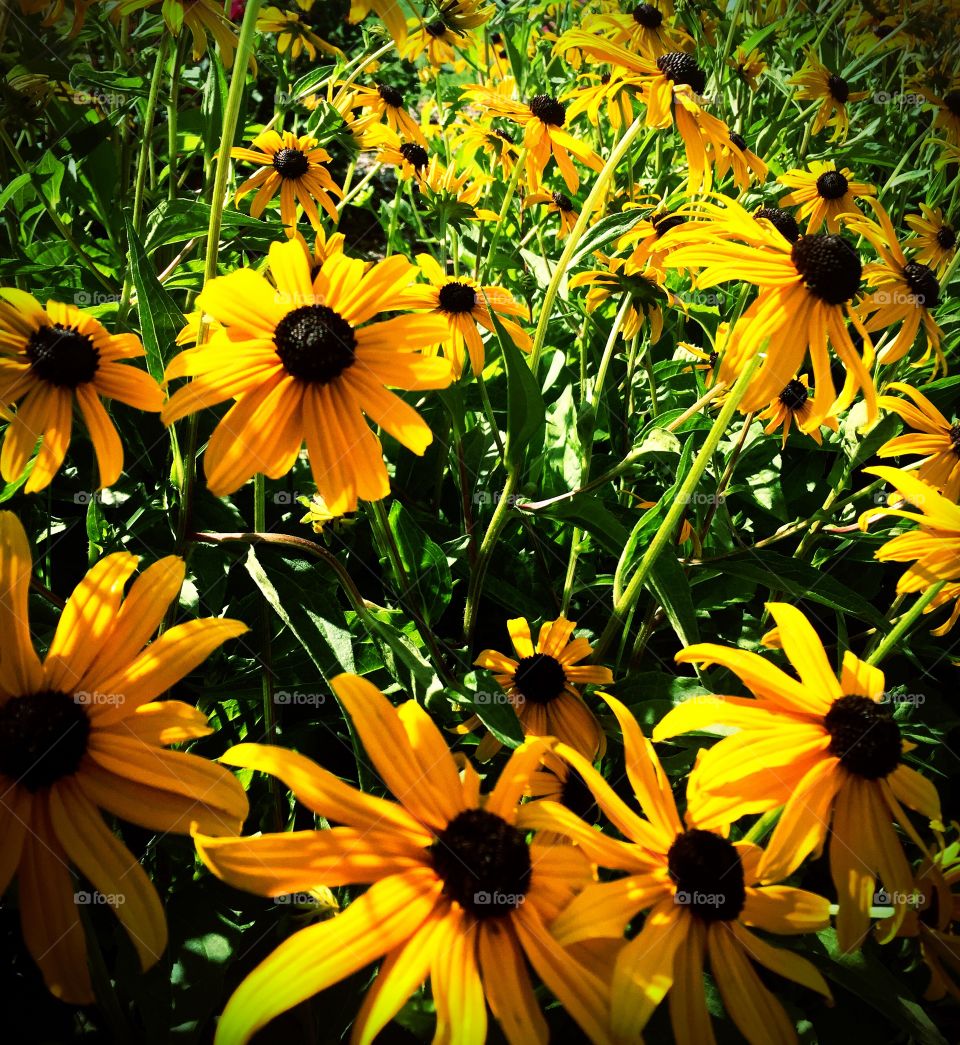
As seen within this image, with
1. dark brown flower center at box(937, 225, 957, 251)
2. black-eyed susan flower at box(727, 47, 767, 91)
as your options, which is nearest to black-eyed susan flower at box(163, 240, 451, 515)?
dark brown flower center at box(937, 225, 957, 251)

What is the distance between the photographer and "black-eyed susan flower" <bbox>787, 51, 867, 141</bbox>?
7.97 feet

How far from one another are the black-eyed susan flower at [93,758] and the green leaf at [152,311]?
311 millimetres

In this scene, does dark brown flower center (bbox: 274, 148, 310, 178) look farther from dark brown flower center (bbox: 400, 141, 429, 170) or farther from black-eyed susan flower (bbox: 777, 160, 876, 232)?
black-eyed susan flower (bbox: 777, 160, 876, 232)

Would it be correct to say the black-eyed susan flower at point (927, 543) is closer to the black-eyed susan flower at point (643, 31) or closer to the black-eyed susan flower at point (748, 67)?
the black-eyed susan flower at point (643, 31)

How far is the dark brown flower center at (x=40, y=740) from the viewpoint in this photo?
23.4 inches

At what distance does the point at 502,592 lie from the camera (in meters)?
1.35

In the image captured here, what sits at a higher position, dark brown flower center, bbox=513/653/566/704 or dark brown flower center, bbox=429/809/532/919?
dark brown flower center, bbox=429/809/532/919

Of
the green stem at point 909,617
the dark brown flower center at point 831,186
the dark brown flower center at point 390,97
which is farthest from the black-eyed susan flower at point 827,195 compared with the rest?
the green stem at point 909,617

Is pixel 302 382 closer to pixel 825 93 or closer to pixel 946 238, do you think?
pixel 946 238

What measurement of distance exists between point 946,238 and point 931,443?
1.28 m

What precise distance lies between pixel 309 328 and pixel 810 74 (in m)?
2.40

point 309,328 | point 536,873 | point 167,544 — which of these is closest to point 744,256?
point 309,328

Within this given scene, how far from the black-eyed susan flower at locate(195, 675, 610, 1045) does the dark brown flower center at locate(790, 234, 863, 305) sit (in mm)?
697

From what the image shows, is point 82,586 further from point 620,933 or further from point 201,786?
point 620,933
